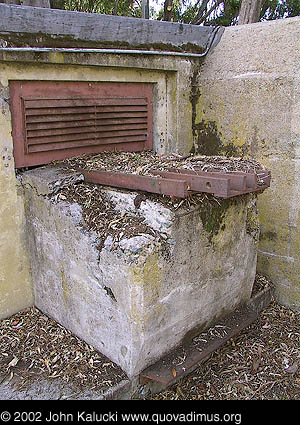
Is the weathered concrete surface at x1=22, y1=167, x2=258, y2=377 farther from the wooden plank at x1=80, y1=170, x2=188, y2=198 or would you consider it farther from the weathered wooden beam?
the weathered wooden beam

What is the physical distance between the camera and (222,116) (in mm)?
4691

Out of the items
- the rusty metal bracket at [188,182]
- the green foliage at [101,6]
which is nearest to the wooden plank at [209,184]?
the rusty metal bracket at [188,182]

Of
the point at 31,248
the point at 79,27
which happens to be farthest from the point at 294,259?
the point at 79,27

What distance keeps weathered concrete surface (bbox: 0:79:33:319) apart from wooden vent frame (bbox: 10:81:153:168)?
0.09 metres

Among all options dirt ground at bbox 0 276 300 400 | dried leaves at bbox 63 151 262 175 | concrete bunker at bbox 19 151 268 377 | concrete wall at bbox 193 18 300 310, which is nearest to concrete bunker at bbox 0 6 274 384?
concrete bunker at bbox 19 151 268 377

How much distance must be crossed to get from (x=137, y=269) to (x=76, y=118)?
185 cm

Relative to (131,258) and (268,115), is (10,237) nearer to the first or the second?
(131,258)

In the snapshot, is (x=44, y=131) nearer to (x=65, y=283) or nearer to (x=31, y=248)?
(x=31, y=248)

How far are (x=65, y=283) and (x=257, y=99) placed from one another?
2.75 m

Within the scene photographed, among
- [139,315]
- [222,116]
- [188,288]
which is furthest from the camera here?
[222,116]

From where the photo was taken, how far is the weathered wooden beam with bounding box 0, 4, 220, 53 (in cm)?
325

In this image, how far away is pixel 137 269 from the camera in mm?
2766

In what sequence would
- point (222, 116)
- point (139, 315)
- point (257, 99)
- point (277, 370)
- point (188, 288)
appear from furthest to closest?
point (222, 116)
point (257, 99)
point (277, 370)
point (188, 288)
point (139, 315)

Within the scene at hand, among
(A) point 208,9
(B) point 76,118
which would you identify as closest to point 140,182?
(B) point 76,118
